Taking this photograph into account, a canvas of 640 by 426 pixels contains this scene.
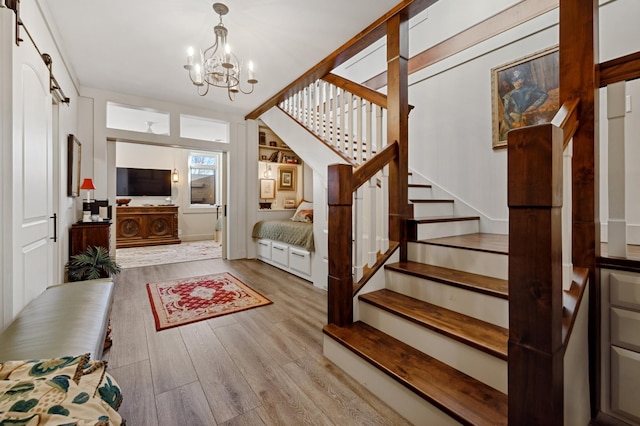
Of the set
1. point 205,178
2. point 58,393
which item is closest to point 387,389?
point 58,393

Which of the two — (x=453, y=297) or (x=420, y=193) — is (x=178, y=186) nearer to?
(x=420, y=193)

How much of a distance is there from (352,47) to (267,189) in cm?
333

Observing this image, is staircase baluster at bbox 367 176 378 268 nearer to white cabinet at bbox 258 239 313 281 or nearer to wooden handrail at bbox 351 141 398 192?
wooden handrail at bbox 351 141 398 192

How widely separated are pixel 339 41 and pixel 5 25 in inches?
97.4

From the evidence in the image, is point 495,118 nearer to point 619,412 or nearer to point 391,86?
point 391,86

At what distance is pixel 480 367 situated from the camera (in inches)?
52.6

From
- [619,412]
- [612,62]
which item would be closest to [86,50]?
[612,62]

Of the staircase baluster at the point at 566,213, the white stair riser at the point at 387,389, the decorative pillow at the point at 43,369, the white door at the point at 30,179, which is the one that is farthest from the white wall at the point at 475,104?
the white door at the point at 30,179

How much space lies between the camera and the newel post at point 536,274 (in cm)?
91

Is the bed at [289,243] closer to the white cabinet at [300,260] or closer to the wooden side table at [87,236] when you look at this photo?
the white cabinet at [300,260]

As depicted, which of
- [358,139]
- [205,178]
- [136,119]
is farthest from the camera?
[205,178]

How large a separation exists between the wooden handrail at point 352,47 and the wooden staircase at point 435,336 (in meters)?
1.74

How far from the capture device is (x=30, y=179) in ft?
6.13

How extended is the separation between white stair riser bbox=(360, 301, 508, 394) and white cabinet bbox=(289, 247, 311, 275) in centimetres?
184
